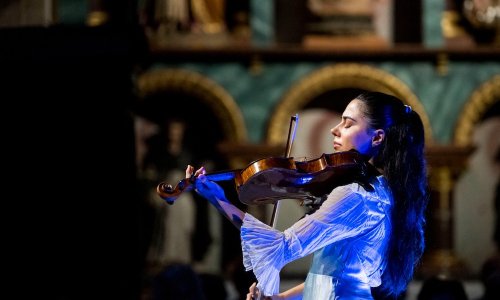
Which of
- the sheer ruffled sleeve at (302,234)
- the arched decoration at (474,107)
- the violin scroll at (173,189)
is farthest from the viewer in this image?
the arched decoration at (474,107)

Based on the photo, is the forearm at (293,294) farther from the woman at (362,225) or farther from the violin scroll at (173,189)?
the violin scroll at (173,189)

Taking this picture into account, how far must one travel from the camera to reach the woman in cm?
309

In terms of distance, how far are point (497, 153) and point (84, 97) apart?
25.0ft

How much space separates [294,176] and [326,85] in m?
7.73

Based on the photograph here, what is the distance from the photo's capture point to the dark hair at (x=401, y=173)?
10.8 ft

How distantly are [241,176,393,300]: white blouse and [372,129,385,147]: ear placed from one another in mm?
108

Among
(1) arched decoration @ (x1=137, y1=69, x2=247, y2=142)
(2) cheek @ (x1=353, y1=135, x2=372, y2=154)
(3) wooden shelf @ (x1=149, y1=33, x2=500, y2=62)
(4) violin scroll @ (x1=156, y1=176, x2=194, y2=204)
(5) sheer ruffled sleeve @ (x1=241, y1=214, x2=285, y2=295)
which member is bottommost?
(5) sheer ruffled sleeve @ (x1=241, y1=214, x2=285, y2=295)

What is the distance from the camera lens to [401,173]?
129 inches

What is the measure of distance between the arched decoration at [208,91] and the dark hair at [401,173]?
750 cm

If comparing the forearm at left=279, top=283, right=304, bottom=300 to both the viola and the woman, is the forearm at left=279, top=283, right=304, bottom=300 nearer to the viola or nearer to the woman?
the woman

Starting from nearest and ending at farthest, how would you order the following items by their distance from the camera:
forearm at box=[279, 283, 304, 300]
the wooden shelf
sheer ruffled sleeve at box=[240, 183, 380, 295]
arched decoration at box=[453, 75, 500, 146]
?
sheer ruffled sleeve at box=[240, 183, 380, 295], forearm at box=[279, 283, 304, 300], the wooden shelf, arched decoration at box=[453, 75, 500, 146]

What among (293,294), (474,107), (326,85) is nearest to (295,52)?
(326,85)

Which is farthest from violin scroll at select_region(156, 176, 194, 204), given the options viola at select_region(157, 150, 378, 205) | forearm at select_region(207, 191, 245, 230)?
forearm at select_region(207, 191, 245, 230)

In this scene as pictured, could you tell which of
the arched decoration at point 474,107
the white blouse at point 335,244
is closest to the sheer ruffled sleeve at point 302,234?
the white blouse at point 335,244
